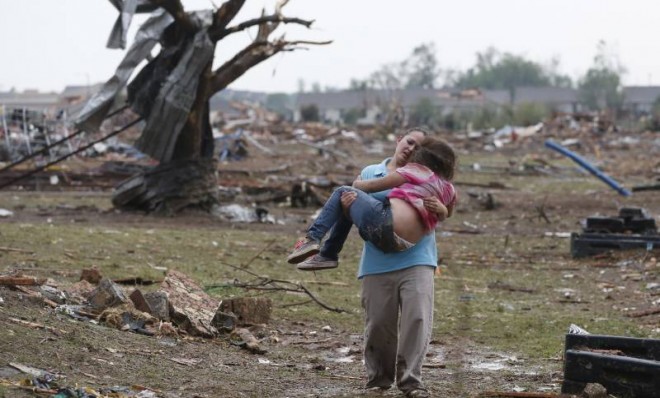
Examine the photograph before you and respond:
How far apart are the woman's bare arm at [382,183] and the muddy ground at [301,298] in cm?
131

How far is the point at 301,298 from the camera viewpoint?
1228 centimetres

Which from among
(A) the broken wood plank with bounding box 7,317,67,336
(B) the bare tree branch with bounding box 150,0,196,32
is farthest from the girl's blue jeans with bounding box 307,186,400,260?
(B) the bare tree branch with bounding box 150,0,196,32

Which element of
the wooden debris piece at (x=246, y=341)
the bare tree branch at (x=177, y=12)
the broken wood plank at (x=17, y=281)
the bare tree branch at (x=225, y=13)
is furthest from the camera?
the bare tree branch at (x=225, y=13)

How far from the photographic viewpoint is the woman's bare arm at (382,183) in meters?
7.11

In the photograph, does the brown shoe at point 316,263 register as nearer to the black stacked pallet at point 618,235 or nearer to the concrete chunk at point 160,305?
the concrete chunk at point 160,305

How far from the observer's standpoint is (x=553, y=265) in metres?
16.1

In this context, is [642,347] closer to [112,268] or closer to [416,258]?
[416,258]

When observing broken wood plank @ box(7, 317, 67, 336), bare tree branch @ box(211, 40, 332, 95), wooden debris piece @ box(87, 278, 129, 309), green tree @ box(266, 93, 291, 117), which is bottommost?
green tree @ box(266, 93, 291, 117)

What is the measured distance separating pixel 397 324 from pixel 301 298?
4.94 meters

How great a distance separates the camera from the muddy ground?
7.50m

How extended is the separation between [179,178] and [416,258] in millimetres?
14929

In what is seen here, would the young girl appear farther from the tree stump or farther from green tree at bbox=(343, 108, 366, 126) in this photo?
green tree at bbox=(343, 108, 366, 126)

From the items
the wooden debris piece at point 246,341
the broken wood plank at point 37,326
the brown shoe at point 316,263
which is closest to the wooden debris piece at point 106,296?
the wooden debris piece at point 246,341

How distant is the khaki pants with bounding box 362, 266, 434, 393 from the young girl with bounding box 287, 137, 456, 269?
25 centimetres
